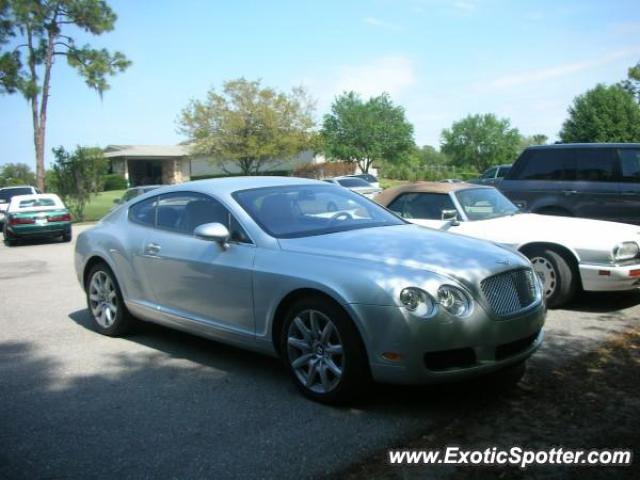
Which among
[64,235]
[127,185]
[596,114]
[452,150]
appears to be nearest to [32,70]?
[64,235]

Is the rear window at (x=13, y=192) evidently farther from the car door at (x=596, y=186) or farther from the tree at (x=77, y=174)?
the car door at (x=596, y=186)

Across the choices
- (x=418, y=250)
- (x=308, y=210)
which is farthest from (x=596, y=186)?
(x=418, y=250)

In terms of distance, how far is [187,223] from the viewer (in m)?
5.64

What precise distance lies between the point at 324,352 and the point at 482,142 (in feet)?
323

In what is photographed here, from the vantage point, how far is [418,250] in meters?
4.50

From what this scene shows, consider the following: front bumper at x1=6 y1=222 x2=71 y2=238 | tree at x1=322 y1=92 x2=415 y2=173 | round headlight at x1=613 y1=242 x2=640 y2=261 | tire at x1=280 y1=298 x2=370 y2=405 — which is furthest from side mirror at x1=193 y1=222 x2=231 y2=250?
tree at x1=322 y1=92 x2=415 y2=173

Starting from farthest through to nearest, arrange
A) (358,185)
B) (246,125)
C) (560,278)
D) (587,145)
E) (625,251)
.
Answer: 1. (246,125)
2. (358,185)
3. (587,145)
4. (560,278)
5. (625,251)

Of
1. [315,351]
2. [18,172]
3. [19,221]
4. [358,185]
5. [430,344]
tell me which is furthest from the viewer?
[18,172]

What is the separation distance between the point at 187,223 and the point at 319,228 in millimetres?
1278

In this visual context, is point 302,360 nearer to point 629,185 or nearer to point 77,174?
point 629,185

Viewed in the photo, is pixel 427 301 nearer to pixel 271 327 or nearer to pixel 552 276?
pixel 271 327

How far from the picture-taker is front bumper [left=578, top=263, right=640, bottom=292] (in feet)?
22.5

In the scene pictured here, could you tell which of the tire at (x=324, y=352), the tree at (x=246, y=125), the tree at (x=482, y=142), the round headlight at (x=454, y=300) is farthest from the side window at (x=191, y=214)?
the tree at (x=482, y=142)

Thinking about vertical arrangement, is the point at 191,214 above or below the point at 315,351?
above
